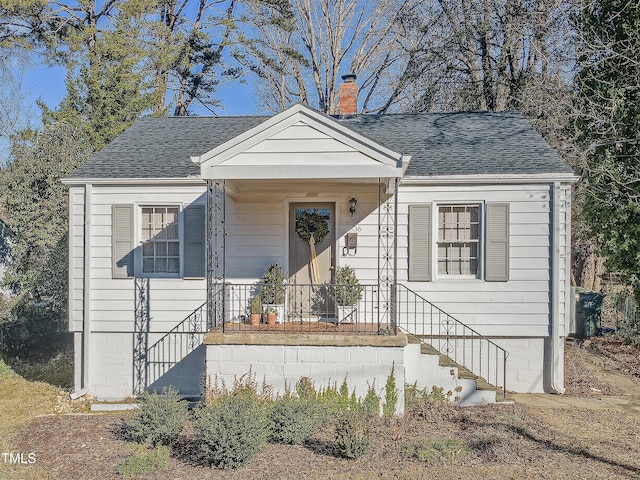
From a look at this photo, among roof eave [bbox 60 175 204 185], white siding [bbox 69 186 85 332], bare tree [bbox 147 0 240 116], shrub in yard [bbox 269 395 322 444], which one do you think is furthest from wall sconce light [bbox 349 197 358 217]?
bare tree [bbox 147 0 240 116]

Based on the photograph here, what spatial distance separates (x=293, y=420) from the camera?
20.9 feet

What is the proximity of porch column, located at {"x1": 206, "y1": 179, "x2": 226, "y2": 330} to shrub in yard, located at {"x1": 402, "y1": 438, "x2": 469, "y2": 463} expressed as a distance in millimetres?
3609

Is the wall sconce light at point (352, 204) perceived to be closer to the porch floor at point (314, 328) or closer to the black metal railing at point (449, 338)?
the black metal railing at point (449, 338)

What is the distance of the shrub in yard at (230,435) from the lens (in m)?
5.59

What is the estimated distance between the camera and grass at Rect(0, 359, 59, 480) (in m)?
5.74

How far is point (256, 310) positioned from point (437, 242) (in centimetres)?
338

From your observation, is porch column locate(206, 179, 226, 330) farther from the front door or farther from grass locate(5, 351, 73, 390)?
grass locate(5, 351, 73, 390)

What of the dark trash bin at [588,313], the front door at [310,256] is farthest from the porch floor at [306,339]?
the dark trash bin at [588,313]

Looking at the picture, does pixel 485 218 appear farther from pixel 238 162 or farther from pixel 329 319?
pixel 238 162

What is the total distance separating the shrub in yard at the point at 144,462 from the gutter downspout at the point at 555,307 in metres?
6.48

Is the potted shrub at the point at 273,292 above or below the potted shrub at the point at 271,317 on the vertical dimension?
above

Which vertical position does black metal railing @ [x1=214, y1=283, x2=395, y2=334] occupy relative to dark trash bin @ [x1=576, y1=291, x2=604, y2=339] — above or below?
above

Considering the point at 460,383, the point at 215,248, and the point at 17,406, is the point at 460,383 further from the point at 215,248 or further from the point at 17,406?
the point at 17,406

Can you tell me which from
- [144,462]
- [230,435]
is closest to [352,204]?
[230,435]
